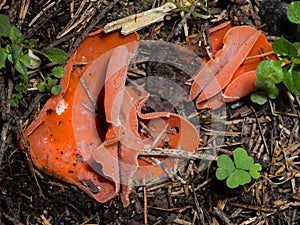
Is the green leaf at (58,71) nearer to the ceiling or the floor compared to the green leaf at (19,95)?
nearer to the ceiling

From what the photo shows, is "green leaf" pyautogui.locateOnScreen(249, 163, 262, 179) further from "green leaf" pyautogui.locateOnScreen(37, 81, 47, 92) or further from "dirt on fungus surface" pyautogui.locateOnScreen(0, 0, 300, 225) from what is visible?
"green leaf" pyautogui.locateOnScreen(37, 81, 47, 92)

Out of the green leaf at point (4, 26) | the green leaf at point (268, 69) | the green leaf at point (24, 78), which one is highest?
the green leaf at point (4, 26)

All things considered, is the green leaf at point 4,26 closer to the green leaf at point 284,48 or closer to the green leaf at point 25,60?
the green leaf at point 25,60

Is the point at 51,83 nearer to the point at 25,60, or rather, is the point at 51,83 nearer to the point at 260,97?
the point at 25,60

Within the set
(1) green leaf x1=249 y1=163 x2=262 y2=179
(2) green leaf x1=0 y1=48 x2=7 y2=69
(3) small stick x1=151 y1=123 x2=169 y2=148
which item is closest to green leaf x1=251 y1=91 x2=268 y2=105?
(1) green leaf x1=249 y1=163 x2=262 y2=179

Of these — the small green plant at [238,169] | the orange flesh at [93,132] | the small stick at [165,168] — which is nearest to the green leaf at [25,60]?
the orange flesh at [93,132]

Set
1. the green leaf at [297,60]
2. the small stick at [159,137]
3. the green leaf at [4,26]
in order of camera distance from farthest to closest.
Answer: the small stick at [159,137]
the green leaf at [297,60]
the green leaf at [4,26]

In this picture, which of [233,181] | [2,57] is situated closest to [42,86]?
[2,57]
